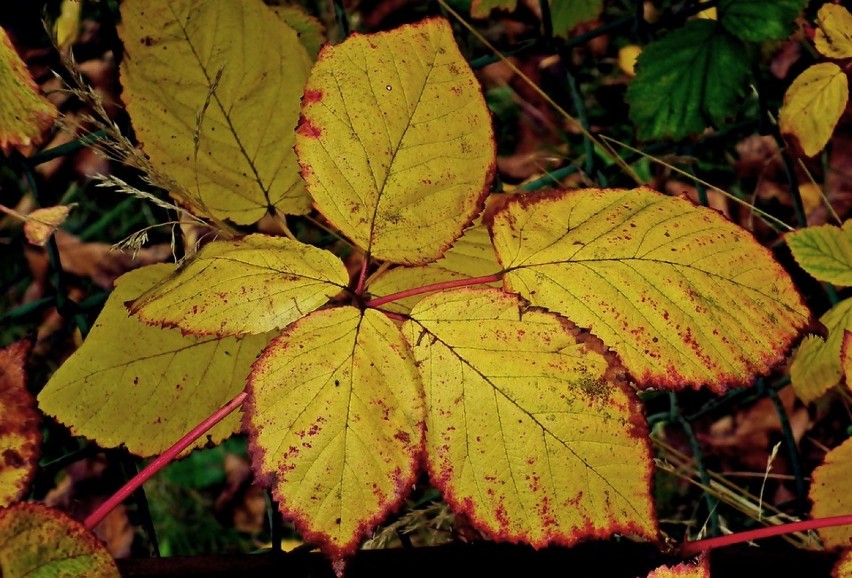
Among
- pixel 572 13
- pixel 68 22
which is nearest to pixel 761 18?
pixel 572 13

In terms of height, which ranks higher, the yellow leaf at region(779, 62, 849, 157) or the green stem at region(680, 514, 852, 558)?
the yellow leaf at region(779, 62, 849, 157)

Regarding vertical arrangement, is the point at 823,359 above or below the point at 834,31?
below

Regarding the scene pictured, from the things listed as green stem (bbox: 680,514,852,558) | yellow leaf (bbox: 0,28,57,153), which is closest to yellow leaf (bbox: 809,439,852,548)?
green stem (bbox: 680,514,852,558)

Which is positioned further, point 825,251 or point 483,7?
point 483,7

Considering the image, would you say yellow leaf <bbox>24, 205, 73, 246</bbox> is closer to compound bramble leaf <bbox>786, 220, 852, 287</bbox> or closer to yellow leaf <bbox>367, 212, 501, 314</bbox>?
yellow leaf <bbox>367, 212, 501, 314</bbox>

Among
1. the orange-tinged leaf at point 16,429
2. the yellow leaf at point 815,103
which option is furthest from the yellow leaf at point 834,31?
the orange-tinged leaf at point 16,429

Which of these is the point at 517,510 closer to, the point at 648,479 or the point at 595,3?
the point at 648,479

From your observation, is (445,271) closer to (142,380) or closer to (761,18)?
(142,380)
